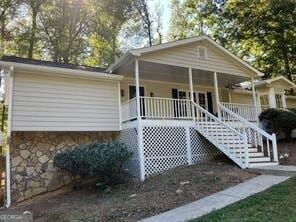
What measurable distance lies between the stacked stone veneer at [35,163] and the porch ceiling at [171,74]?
3.91m

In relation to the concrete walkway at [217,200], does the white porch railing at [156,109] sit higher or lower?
higher

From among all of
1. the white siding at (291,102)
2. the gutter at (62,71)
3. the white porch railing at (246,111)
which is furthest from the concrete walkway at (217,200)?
the white siding at (291,102)

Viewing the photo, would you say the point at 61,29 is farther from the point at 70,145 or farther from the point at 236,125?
the point at 236,125

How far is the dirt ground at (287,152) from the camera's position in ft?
38.8

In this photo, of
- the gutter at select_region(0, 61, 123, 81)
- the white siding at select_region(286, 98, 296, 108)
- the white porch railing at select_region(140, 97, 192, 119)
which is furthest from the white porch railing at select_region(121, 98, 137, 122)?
the white siding at select_region(286, 98, 296, 108)

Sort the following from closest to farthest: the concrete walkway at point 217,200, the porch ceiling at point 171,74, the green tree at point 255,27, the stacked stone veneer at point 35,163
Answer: the concrete walkway at point 217,200
the stacked stone veneer at point 35,163
the porch ceiling at point 171,74
the green tree at point 255,27

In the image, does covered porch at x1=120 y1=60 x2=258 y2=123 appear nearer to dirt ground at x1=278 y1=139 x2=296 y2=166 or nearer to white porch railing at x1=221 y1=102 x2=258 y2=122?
white porch railing at x1=221 y1=102 x2=258 y2=122

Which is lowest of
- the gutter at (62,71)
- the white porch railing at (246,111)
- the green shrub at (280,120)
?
the green shrub at (280,120)

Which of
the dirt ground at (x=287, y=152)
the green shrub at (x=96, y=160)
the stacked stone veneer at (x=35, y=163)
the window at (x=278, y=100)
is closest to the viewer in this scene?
the green shrub at (x=96, y=160)

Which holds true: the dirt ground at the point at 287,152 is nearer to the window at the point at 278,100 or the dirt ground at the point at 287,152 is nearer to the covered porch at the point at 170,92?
the covered porch at the point at 170,92

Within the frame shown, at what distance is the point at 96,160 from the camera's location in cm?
970

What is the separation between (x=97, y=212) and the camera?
7520mm

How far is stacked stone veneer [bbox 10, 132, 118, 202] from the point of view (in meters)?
10.4

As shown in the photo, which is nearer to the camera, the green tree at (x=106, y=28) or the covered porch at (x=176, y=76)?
the covered porch at (x=176, y=76)
